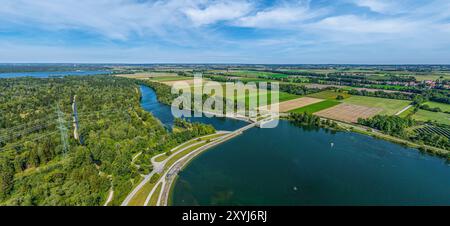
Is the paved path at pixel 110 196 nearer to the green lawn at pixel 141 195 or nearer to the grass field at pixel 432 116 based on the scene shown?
the green lawn at pixel 141 195

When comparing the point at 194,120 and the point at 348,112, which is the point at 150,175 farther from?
the point at 348,112

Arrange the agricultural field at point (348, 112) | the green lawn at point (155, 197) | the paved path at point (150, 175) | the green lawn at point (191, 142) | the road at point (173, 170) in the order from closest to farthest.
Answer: the green lawn at point (155, 197) < the paved path at point (150, 175) < the road at point (173, 170) < the green lawn at point (191, 142) < the agricultural field at point (348, 112)

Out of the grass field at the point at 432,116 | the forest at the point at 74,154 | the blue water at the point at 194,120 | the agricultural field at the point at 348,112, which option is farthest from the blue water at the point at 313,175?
the grass field at the point at 432,116

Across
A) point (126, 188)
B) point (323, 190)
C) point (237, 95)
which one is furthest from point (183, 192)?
point (237, 95)

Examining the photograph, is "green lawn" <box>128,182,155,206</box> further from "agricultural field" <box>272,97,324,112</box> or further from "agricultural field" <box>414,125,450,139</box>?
"agricultural field" <box>414,125,450,139</box>
